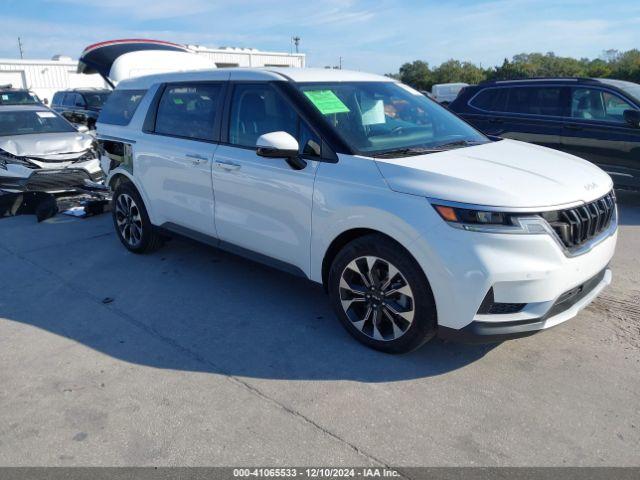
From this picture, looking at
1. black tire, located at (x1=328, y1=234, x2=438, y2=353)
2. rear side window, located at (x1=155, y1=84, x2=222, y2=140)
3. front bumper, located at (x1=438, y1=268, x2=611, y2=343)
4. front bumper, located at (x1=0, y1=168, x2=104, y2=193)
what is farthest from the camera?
front bumper, located at (x1=0, y1=168, x2=104, y2=193)

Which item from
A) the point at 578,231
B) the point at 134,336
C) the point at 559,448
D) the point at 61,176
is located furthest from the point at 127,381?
the point at 61,176

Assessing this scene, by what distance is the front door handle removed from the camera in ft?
13.6

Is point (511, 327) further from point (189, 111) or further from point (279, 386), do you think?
point (189, 111)

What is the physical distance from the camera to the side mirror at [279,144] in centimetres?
352

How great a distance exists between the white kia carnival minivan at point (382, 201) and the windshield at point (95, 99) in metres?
12.5

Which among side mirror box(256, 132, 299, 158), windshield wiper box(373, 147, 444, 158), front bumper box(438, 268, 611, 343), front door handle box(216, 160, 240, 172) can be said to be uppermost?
side mirror box(256, 132, 299, 158)

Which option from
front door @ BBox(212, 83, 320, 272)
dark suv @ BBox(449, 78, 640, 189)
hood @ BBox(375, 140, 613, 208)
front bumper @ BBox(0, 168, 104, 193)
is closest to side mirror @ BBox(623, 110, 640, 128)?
dark suv @ BBox(449, 78, 640, 189)

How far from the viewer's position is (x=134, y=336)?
3.87m

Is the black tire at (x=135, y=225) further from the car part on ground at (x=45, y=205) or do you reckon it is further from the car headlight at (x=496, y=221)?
the car headlight at (x=496, y=221)

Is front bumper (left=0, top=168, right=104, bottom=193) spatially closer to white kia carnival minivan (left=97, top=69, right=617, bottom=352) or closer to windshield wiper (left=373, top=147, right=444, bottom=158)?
white kia carnival minivan (left=97, top=69, right=617, bottom=352)

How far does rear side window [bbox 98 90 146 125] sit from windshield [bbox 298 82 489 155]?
2.31 meters

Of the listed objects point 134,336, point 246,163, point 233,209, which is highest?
point 246,163

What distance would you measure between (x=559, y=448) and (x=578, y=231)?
1239 millimetres

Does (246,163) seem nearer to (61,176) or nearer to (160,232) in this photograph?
(160,232)
